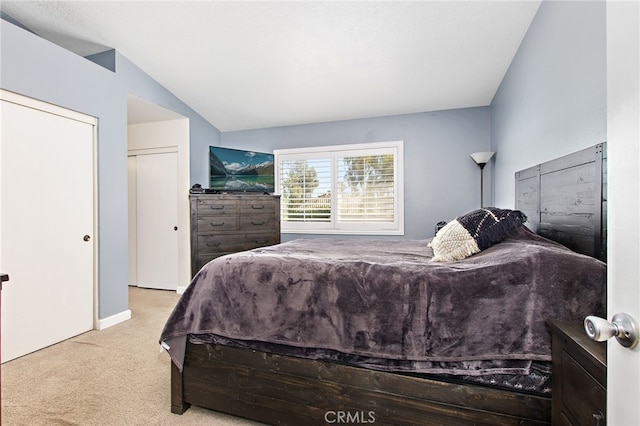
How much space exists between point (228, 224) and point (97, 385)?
233 centimetres

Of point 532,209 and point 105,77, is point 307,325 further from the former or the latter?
point 105,77

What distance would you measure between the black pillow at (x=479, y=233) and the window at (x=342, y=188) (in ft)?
8.54

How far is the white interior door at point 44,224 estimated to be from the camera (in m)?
2.44

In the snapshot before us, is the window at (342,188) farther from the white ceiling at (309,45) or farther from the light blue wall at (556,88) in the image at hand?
the light blue wall at (556,88)

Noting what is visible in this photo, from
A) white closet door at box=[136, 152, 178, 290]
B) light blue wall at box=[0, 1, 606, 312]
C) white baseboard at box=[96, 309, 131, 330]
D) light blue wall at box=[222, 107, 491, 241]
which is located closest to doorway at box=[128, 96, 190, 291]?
white closet door at box=[136, 152, 178, 290]

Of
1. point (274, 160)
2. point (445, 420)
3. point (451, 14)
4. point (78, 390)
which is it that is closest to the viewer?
point (445, 420)

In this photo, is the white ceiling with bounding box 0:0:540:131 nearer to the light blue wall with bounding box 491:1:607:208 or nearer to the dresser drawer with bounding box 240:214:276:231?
the light blue wall with bounding box 491:1:607:208

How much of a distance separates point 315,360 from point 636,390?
119 centimetres

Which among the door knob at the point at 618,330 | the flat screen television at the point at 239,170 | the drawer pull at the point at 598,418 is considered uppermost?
the flat screen television at the point at 239,170

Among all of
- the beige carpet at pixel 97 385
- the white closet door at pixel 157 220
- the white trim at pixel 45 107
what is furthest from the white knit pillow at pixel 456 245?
the white closet door at pixel 157 220

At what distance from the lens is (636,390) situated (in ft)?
1.69

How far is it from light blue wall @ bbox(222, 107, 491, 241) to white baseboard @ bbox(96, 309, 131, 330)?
338 cm

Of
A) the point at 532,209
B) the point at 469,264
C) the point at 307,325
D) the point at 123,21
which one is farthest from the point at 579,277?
the point at 123,21

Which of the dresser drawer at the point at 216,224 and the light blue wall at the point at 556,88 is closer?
the light blue wall at the point at 556,88
